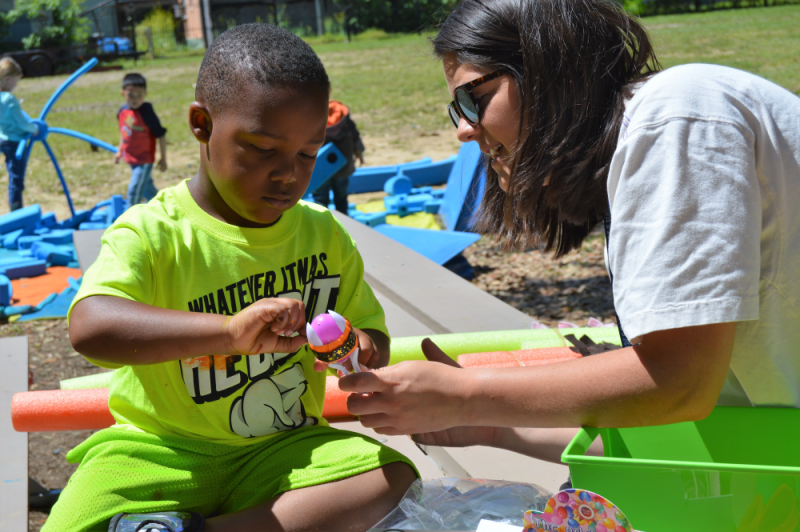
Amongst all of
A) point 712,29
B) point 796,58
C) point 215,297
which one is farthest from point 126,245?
point 712,29

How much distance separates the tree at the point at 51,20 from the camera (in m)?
30.6

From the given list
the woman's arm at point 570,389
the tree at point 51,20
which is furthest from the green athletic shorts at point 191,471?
the tree at point 51,20

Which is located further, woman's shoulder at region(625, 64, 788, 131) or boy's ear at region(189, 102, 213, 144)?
boy's ear at region(189, 102, 213, 144)

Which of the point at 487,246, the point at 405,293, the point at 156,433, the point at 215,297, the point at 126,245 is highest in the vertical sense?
the point at 126,245

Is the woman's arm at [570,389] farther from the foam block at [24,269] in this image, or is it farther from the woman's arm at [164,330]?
the foam block at [24,269]

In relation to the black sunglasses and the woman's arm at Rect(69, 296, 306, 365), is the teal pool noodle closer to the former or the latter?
the woman's arm at Rect(69, 296, 306, 365)

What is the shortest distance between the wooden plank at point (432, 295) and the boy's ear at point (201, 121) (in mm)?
1703

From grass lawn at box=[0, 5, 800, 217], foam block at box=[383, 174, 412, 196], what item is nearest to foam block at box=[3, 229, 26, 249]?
grass lawn at box=[0, 5, 800, 217]

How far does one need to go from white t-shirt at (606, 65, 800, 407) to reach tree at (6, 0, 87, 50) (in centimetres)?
3414

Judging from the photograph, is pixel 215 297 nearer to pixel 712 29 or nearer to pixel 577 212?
pixel 577 212

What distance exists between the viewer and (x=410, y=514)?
1.68 meters

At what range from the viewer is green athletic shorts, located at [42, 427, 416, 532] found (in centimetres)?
157

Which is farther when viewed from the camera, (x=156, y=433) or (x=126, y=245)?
→ (x=156, y=433)

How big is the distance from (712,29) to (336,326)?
23.2 meters
